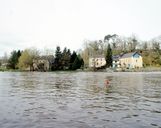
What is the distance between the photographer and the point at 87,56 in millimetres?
155750

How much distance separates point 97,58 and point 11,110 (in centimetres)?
14117

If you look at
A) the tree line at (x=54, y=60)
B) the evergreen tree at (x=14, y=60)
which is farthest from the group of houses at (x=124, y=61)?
the evergreen tree at (x=14, y=60)

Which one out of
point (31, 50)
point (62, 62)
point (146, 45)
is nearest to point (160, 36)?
point (146, 45)

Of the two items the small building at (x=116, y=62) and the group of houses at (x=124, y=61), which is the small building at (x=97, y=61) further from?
the small building at (x=116, y=62)

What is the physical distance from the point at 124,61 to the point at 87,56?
19872mm

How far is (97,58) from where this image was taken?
15938 cm

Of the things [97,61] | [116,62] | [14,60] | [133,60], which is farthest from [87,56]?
[14,60]

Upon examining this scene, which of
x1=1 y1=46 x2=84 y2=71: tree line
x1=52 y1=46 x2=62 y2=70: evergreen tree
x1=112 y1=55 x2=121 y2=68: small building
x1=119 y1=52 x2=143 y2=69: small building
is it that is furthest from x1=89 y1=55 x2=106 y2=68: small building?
x1=52 y1=46 x2=62 y2=70: evergreen tree

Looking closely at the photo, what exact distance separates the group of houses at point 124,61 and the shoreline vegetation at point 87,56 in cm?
269

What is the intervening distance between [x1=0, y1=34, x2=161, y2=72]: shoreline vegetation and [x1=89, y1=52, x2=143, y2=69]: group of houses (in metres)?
2.69

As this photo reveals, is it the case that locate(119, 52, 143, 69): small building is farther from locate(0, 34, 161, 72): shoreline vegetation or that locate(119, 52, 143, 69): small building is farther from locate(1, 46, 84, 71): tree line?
locate(1, 46, 84, 71): tree line

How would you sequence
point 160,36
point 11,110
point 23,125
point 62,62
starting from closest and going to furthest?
point 23,125 → point 11,110 → point 62,62 → point 160,36

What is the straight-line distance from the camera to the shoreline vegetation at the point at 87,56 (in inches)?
5256

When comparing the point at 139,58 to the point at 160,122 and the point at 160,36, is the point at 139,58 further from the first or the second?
the point at 160,122
